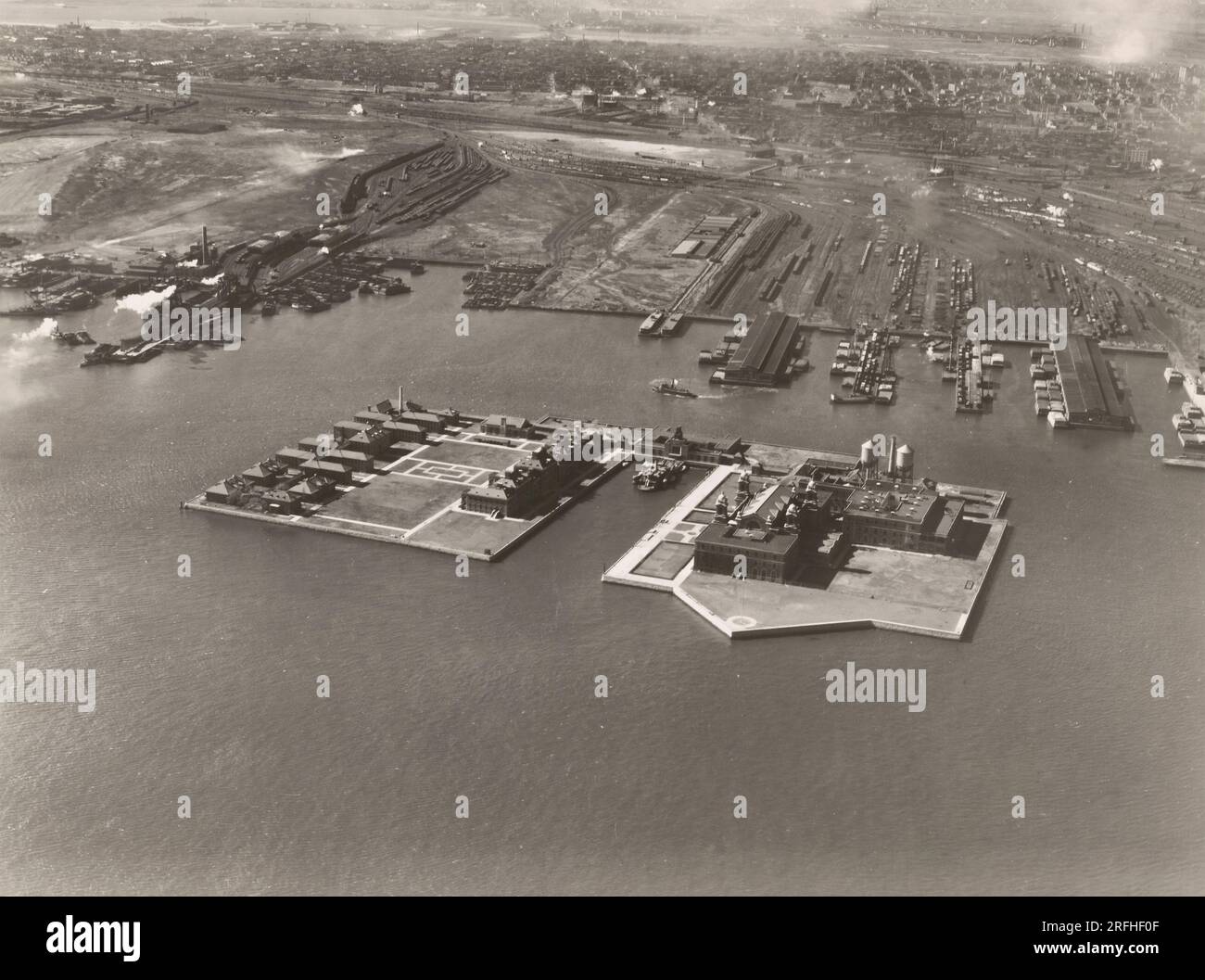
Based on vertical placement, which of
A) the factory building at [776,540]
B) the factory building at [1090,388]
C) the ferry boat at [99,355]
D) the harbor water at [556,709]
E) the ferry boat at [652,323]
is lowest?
the harbor water at [556,709]

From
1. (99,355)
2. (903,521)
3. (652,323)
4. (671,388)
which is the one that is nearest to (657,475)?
(903,521)

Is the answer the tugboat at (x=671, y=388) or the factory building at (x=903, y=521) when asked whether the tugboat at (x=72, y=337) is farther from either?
the factory building at (x=903, y=521)

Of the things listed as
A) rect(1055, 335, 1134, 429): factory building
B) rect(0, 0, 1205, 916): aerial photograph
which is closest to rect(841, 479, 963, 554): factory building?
rect(0, 0, 1205, 916): aerial photograph

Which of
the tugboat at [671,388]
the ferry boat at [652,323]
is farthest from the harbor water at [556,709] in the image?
the ferry boat at [652,323]

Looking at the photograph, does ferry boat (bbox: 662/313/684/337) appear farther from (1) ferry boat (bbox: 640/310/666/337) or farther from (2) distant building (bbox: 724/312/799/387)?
(2) distant building (bbox: 724/312/799/387)

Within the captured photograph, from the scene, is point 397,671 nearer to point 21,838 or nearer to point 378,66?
point 21,838

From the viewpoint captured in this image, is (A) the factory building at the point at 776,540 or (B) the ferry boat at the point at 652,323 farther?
(B) the ferry boat at the point at 652,323

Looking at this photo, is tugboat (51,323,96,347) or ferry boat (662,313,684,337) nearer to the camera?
tugboat (51,323,96,347)

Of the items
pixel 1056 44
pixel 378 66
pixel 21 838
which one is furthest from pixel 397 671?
pixel 378 66
